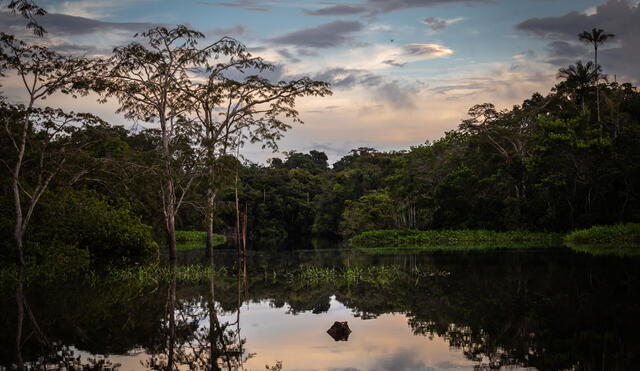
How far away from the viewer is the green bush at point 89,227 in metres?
A: 24.3

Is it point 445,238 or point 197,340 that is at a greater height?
point 197,340

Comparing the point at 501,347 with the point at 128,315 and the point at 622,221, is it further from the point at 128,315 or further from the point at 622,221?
the point at 622,221

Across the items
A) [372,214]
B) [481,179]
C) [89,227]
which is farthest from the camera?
Answer: [372,214]

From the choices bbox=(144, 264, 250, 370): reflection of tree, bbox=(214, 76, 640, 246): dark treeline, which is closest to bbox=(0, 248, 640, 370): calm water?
bbox=(144, 264, 250, 370): reflection of tree

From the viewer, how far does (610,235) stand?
36.5 m

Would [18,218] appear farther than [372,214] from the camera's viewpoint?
No

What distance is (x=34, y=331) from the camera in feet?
36.3

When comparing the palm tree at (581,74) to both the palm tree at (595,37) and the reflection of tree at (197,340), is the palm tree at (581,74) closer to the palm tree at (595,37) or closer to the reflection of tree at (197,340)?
the palm tree at (595,37)

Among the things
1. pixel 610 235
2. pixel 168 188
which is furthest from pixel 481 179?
pixel 168 188

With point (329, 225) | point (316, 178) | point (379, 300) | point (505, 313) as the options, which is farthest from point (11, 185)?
point (316, 178)

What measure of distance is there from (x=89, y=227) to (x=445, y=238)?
26.7 m

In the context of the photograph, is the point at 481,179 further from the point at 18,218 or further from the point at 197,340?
the point at 197,340

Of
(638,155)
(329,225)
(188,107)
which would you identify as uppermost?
(188,107)

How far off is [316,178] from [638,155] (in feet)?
178
